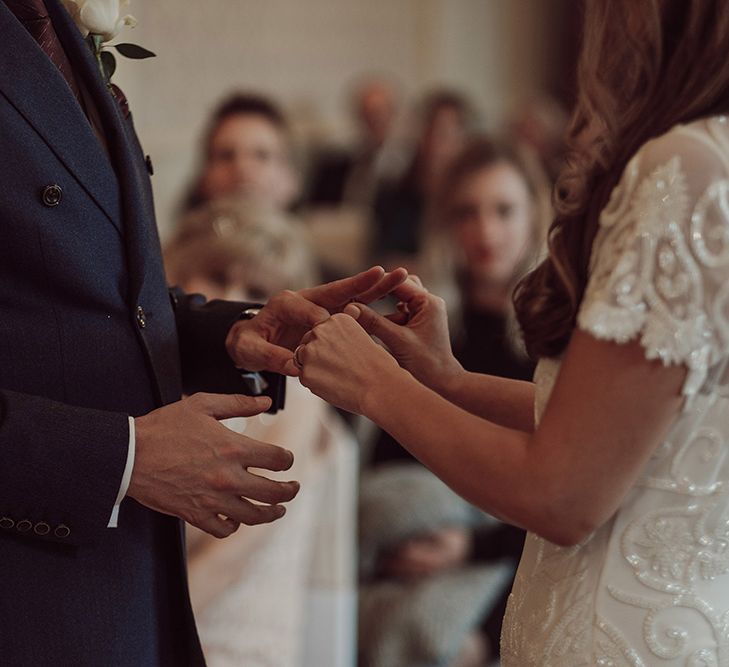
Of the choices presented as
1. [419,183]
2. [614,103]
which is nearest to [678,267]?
[614,103]

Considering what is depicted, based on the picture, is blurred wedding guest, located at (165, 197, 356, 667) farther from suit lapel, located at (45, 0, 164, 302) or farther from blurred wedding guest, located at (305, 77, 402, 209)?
blurred wedding guest, located at (305, 77, 402, 209)

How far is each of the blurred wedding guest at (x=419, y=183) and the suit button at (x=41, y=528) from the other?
4.84 metres

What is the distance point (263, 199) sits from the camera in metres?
3.77

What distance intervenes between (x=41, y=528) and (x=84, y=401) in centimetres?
15

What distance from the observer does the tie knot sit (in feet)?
4.25

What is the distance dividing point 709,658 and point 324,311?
24.2 inches

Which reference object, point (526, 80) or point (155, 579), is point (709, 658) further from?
point (526, 80)


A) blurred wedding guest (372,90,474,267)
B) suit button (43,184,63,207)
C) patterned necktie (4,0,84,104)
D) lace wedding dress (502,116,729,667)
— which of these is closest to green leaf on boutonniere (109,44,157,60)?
patterned necktie (4,0,84,104)

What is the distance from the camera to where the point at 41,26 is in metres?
1.31

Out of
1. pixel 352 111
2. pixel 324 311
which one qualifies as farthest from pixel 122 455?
pixel 352 111

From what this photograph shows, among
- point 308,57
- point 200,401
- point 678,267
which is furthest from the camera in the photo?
point 308,57

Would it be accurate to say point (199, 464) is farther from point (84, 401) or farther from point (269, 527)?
point (269, 527)

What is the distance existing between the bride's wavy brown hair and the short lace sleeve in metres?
0.07

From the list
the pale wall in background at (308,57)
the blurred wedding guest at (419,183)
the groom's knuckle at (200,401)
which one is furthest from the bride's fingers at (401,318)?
the blurred wedding guest at (419,183)
